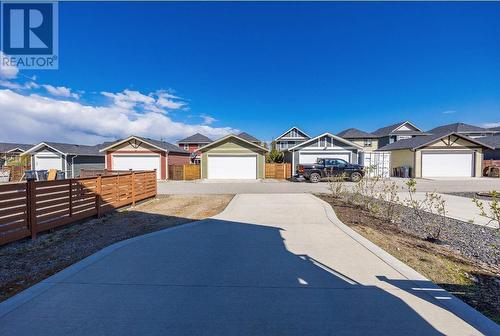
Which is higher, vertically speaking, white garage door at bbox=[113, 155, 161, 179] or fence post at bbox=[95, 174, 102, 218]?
white garage door at bbox=[113, 155, 161, 179]

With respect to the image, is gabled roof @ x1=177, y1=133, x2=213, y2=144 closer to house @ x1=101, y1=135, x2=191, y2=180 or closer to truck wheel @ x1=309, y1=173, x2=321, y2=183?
house @ x1=101, y1=135, x2=191, y2=180

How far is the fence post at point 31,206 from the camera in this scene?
17.9 feet

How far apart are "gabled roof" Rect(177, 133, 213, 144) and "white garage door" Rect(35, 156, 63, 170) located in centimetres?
2503

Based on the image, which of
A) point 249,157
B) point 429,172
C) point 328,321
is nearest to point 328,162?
point 249,157

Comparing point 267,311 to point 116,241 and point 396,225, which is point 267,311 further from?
point 396,225

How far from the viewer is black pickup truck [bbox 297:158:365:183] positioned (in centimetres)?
1992

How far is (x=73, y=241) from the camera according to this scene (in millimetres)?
5438

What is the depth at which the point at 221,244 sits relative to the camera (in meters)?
4.98

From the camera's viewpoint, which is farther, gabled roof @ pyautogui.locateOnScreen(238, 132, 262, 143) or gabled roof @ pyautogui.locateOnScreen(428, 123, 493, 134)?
gabled roof @ pyautogui.locateOnScreen(238, 132, 262, 143)

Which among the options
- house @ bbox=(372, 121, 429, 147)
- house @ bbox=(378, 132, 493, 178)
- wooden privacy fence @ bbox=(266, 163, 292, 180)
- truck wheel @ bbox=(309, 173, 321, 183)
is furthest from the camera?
house @ bbox=(372, 121, 429, 147)

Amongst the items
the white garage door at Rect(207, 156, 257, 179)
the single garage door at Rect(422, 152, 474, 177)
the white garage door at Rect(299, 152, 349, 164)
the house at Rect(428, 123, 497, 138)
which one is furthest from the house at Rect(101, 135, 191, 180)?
the house at Rect(428, 123, 497, 138)

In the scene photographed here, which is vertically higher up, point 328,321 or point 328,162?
point 328,162

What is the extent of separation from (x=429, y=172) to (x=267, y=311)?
25.2m

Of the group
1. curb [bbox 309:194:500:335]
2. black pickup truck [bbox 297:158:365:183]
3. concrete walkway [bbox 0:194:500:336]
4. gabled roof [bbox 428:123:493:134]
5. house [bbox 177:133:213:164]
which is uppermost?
gabled roof [bbox 428:123:493:134]
